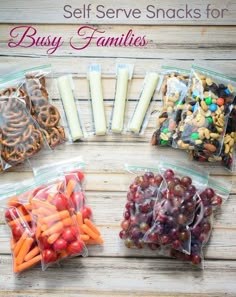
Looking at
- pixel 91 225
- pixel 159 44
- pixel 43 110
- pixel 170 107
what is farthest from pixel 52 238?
pixel 159 44

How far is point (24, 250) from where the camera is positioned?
143cm

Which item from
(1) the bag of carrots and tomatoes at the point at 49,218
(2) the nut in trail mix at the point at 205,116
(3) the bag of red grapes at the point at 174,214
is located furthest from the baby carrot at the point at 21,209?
(2) the nut in trail mix at the point at 205,116

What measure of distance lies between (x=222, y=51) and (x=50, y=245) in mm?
686

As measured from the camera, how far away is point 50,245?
1.39 meters

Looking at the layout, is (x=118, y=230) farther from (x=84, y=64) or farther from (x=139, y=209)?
(x=84, y=64)

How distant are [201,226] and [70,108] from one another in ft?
1.48

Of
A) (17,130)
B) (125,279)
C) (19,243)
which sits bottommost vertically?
(125,279)

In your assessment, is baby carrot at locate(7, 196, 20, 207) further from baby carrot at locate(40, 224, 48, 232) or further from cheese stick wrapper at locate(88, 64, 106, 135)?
cheese stick wrapper at locate(88, 64, 106, 135)

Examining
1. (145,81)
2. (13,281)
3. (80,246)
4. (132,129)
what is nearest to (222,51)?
(145,81)

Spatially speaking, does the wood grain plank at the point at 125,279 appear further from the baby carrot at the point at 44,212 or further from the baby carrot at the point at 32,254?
the baby carrot at the point at 44,212

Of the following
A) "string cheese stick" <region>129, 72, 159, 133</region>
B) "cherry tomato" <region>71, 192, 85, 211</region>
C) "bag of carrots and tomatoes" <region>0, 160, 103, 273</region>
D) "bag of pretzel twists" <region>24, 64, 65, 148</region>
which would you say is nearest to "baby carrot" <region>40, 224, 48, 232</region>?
"bag of carrots and tomatoes" <region>0, 160, 103, 273</region>

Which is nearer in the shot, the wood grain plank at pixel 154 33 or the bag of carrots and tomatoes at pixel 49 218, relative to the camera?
the bag of carrots and tomatoes at pixel 49 218

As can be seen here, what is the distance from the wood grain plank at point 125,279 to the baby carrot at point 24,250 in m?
0.05

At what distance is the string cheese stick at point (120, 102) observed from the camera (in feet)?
4.91
